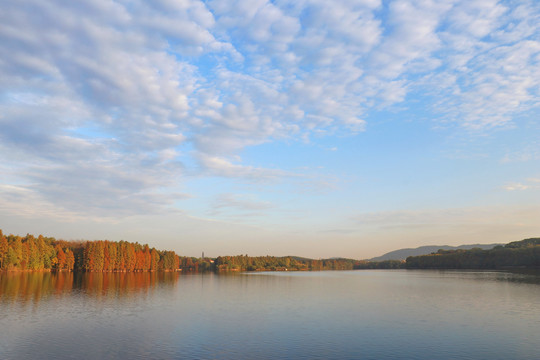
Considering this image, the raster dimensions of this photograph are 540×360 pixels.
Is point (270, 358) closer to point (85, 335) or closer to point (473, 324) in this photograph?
point (85, 335)

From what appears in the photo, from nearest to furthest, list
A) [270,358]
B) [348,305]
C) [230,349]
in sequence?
[270,358], [230,349], [348,305]

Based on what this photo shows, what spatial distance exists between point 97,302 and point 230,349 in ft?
139

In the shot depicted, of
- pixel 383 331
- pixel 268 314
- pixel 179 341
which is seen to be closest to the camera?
pixel 179 341

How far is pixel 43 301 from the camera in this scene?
6469 centimetres

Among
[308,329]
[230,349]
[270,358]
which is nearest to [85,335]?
[230,349]

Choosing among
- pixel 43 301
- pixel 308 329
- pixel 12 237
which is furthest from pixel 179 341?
pixel 12 237

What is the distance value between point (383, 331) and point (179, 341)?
24.1 m

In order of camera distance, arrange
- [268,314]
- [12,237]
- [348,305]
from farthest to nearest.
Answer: [12,237], [348,305], [268,314]

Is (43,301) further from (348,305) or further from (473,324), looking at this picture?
(473,324)

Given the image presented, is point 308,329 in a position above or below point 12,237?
below

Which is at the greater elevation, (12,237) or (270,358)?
(12,237)

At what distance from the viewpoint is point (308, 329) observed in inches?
1768

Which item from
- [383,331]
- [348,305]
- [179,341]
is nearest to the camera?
[179,341]

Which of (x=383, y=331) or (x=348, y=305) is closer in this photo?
(x=383, y=331)
